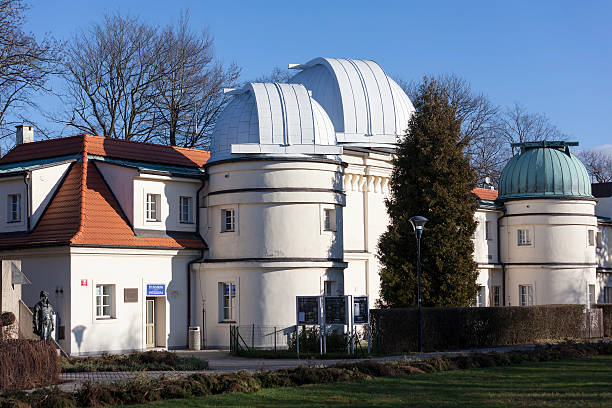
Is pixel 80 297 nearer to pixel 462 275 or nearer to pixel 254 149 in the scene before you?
pixel 254 149

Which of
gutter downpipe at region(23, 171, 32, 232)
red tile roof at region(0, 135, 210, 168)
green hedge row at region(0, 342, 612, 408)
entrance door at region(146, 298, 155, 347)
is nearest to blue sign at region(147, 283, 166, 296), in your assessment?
entrance door at region(146, 298, 155, 347)

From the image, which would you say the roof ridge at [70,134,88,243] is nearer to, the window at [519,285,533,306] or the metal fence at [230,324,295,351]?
the metal fence at [230,324,295,351]

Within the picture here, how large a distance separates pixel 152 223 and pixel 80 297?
4.41 meters

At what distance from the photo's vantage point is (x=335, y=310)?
28.6m

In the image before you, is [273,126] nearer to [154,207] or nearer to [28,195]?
[154,207]

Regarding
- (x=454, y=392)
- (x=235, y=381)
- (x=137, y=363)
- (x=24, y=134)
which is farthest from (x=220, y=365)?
(x=24, y=134)

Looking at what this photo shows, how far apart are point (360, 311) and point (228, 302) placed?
6744 mm

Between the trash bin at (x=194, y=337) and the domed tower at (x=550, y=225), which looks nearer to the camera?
A: the trash bin at (x=194, y=337)

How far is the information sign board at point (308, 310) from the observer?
1136 inches

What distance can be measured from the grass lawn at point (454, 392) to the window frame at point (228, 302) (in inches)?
500

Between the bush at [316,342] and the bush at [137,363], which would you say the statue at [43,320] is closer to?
the bush at [137,363]

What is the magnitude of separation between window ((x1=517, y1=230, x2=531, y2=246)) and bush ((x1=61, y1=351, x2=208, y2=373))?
2543 cm

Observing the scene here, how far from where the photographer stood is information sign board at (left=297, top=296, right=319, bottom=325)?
94.6 feet

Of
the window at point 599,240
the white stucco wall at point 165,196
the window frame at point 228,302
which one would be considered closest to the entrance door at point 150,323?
the window frame at point 228,302
